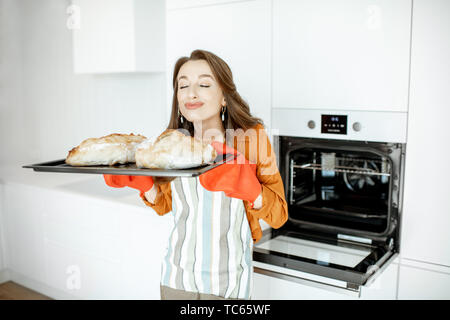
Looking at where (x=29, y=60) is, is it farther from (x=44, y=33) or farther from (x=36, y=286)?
(x=36, y=286)

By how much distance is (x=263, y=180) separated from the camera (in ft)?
4.02

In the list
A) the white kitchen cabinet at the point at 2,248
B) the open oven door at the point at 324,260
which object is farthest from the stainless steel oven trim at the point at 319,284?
the white kitchen cabinet at the point at 2,248

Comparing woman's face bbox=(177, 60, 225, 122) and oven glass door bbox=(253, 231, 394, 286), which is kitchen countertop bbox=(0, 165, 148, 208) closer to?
oven glass door bbox=(253, 231, 394, 286)

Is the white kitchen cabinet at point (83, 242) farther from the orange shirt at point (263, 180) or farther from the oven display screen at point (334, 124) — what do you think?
the oven display screen at point (334, 124)

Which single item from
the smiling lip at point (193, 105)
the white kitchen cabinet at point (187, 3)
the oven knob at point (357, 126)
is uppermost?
the white kitchen cabinet at point (187, 3)

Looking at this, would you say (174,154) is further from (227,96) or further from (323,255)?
(323,255)

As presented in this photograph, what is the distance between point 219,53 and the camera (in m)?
1.74

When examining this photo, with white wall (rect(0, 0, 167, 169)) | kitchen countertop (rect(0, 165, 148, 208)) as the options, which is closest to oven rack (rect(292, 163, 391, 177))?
kitchen countertop (rect(0, 165, 148, 208))

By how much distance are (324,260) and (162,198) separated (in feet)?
1.79

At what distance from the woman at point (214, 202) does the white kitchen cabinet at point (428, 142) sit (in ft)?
1.59

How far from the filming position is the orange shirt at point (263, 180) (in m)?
1.20

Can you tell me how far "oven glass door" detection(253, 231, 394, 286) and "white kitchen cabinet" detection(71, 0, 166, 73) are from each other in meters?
1.17

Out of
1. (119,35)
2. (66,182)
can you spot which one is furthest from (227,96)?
(66,182)

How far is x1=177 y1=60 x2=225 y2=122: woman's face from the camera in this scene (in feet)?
3.96
